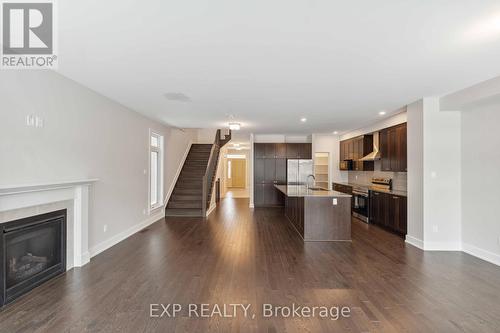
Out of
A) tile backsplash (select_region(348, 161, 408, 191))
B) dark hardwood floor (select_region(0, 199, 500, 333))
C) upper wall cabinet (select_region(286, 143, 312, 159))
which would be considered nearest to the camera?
dark hardwood floor (select_region(0, 199, 500, 333))

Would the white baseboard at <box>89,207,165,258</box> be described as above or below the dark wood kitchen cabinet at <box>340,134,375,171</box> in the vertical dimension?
below

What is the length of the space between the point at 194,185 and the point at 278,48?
6.73 metres

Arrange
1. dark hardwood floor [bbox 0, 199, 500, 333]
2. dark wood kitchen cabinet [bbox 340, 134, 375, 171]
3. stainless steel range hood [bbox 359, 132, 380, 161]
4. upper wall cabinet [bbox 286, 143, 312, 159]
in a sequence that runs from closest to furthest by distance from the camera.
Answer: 1. dark hardwood floor [bbox 0, 199, 500, 333]
2. stainless steel range hood [bbox 359, 132, 380, 161]
3. dark wood kitchen cabinet [bbox 340, 134, 375, 171]
4. upper wall cabinet [bbox 286, 143, 312, 159]

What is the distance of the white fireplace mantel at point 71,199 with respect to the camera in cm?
287

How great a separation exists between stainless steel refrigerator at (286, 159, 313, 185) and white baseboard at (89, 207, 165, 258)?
4789mm

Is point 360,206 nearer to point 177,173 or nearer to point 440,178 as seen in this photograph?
point 440,178

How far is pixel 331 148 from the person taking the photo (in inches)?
386

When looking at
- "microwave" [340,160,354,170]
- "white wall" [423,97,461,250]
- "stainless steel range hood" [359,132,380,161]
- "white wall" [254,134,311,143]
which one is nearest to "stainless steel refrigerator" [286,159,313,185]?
"white wall" [254,134,311,143]

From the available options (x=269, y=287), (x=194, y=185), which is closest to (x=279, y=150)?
(x=194, y=185)

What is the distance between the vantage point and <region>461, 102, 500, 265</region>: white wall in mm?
4090

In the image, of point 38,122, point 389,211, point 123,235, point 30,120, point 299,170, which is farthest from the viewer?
point 299,170

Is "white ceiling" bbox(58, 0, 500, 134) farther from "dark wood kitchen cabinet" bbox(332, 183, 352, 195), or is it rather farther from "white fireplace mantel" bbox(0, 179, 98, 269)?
"dark wood kitchen cabinet" bbox(332, 183, 352, 195)

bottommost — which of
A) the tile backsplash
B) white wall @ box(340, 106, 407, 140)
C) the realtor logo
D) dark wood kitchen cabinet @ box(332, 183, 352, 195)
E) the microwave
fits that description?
dark wood kitchen cabinet @ box(332, 183, 352, 195)

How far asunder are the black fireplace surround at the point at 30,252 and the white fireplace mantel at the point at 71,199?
170 millimetres
